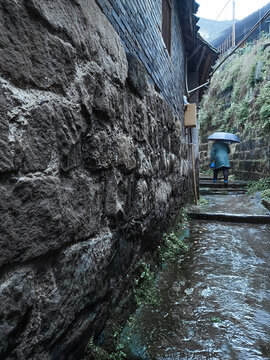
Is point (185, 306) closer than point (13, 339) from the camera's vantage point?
No

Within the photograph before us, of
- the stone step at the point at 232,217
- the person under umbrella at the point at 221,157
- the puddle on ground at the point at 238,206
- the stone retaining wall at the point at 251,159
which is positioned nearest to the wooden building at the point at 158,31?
the stone step at the point at 232,217

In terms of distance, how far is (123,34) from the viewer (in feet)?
5.05

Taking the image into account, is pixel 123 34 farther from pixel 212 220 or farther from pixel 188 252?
pixel 212 220

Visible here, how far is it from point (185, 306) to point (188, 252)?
→ 992mm

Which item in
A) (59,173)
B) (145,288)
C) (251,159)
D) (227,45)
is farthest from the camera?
(227,45)

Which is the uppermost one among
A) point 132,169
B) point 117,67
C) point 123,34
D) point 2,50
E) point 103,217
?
point 123,34

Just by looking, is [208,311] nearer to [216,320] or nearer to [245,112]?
[216,320]

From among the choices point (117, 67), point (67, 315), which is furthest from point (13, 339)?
point (117, 67)

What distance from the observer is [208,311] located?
5.34ft

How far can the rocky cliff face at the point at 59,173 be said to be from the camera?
632mm

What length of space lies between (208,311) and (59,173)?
4.78 ft

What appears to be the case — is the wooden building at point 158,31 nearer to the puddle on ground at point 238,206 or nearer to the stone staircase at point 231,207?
the stone staircase at point 231,207

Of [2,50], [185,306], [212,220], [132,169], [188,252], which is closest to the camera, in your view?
[2,50]

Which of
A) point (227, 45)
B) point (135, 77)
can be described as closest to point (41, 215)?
point (135, 77)
